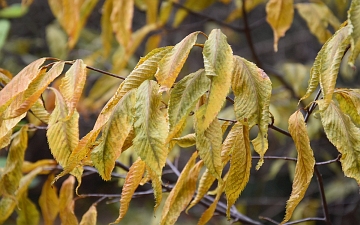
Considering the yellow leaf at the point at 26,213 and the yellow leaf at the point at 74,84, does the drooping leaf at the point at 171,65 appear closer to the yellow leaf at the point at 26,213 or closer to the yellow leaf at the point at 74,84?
the yellow leaf at the point at 74,84

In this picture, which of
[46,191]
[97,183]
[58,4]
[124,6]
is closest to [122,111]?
[46,191]

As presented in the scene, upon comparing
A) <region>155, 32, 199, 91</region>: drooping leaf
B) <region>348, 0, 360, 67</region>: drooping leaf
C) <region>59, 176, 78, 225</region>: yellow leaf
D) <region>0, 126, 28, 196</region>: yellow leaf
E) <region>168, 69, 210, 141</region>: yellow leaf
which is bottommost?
<region>59, 176, 78, 225</region>: yellow leaf

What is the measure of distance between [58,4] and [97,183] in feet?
8.07

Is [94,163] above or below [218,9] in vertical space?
above

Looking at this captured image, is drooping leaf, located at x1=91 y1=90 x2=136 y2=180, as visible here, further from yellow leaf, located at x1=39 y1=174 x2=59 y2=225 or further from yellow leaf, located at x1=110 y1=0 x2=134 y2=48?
yellow leaf, located at x1=110 y1=0 x2=134 y2=48

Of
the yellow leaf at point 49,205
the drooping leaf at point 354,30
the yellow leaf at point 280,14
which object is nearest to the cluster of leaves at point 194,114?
the drooping leaf at point 354,30

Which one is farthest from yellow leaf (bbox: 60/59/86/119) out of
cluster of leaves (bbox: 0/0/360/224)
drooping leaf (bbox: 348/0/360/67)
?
drooping leaf (bbox: 348/0/360/67)

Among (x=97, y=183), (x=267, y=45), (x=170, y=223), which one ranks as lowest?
(x=97, y=183)

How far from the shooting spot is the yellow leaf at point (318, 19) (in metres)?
1.15

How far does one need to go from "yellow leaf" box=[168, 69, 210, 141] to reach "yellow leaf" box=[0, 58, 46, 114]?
0.63 ft

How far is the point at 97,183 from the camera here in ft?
11.8

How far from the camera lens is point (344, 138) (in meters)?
0.53

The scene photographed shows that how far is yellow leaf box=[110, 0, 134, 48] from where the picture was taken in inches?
42.8

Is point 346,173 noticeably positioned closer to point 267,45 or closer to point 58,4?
point 58,4
